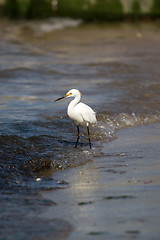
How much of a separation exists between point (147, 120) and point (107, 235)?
500 cm

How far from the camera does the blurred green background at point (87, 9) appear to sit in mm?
25562

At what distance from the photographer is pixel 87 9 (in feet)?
84.7

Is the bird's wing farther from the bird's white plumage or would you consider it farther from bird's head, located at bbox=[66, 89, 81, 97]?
bird's head, located at bbox=[66, 89, 81, 97]

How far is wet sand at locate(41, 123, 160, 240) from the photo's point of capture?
14.0ft

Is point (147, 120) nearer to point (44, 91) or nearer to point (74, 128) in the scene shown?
point (74, 128)

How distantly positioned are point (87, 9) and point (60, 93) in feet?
51.6

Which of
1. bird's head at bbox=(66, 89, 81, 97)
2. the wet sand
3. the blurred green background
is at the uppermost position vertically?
bird's head at bbox=(66, 89, 81, 97)

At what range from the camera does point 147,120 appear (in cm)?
898

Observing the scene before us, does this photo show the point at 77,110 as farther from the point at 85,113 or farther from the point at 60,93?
the point at 60,93

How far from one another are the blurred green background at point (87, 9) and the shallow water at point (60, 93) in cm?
390

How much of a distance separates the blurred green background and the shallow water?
390 centimetres

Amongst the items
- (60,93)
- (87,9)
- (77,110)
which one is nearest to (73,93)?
(77,110)

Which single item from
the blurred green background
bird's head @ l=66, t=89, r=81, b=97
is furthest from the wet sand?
the blurred green background

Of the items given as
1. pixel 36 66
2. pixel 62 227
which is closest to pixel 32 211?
pixel 62 227
